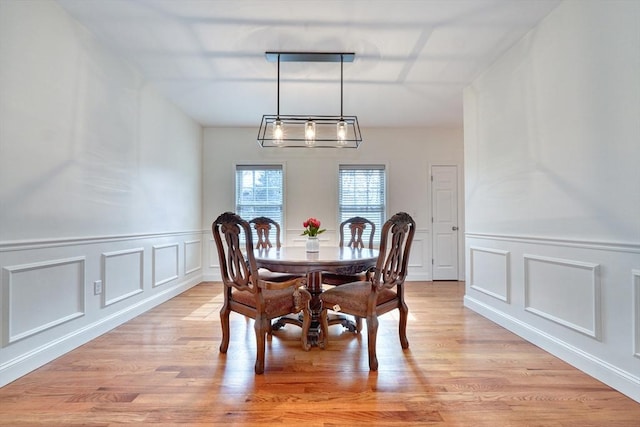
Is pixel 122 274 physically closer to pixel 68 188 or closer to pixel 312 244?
pixel 68 188

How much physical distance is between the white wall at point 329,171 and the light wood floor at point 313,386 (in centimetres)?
235

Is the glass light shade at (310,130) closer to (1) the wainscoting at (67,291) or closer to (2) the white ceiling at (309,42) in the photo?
(2) the white ceiling at (309,42)

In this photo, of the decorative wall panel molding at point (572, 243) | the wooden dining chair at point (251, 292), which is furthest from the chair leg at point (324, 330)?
the decorative wall panel molding at point (572, 243)

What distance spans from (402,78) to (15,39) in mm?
3070

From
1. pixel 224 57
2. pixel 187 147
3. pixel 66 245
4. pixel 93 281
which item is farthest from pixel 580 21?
pixel 187 147

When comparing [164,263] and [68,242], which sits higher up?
[68,242]

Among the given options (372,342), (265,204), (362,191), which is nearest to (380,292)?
(372,342)

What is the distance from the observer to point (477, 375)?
73.2 inches

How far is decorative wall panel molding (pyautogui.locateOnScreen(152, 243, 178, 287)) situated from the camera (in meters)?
3.41

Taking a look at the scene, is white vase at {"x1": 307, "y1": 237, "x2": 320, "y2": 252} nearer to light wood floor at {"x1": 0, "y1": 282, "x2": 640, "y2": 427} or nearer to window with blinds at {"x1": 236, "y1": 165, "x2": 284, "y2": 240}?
light wood floor at {"x1": 0, "y1": 282, "x2": 640, "y2": 427}

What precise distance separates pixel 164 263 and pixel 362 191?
3043 millimetres

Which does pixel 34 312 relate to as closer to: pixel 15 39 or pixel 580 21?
pixel 15 39

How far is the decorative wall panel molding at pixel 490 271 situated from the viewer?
8.90ft

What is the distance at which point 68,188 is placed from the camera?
221cm
